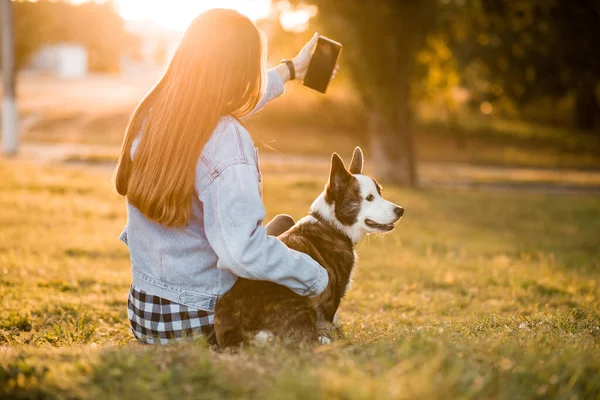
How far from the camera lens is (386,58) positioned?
15.3 metres

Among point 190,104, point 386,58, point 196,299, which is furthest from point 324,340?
point 386,58

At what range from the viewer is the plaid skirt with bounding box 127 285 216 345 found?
385 centimetres

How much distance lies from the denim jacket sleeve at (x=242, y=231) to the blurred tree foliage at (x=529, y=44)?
532 inches

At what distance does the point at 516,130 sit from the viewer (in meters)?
32.6

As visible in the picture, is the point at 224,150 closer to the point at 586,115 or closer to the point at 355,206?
the point at 355,206

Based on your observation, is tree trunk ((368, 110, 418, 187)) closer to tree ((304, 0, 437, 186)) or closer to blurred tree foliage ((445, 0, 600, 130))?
tree ((304, 0, 437, 186))

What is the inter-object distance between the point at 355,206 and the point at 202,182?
147cm

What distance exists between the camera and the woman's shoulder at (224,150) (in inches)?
137

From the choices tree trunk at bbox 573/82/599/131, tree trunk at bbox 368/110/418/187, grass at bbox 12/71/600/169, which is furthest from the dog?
tree trunk at bbox 573/82/599/131

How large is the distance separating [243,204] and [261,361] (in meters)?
0.85

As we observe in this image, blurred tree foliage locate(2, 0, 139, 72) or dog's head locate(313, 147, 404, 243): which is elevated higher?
blurred tree foliage locate(2, 0, 139, 72)

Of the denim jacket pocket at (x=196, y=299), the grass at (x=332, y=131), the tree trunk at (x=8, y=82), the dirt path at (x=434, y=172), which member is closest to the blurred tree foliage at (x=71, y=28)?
the grass at (x=332, y=131)

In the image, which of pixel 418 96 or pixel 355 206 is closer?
pixel 355 206

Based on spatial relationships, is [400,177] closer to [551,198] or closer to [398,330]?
[551,198]
